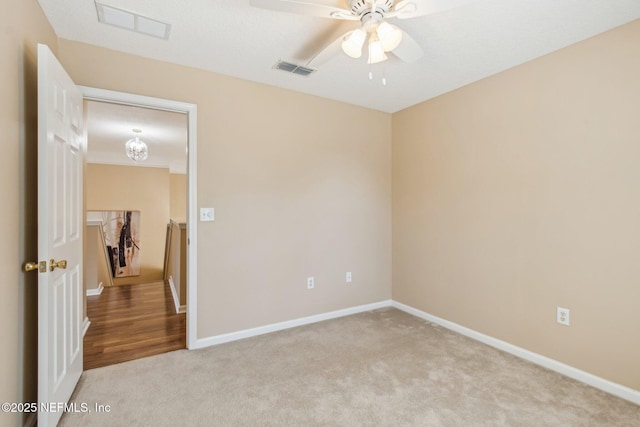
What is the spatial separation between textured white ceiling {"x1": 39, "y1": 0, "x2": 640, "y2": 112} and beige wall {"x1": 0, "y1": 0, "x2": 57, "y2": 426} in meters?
0.47

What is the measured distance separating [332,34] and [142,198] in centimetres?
647

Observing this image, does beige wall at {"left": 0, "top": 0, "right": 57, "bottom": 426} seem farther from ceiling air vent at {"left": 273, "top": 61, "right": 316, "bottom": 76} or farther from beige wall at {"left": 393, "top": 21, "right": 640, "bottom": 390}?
beige wall at {"left": 393, "top": 21, "right": 640, "bottom": 390}

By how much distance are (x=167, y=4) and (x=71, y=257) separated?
5.46 feet

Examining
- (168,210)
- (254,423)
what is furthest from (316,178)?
(168,210)

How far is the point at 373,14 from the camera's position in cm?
165

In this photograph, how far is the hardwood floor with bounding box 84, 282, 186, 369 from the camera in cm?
267

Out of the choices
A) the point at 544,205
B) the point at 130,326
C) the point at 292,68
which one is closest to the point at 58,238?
the point at 130,326

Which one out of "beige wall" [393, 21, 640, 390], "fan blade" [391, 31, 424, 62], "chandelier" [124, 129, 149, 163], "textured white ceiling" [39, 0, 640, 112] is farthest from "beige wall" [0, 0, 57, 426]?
"beige wall" [393, 21, 640, 390]

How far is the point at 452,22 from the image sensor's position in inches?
78.3

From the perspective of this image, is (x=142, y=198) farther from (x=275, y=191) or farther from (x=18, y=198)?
(x=18, y=198)

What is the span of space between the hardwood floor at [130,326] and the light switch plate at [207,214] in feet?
3.82

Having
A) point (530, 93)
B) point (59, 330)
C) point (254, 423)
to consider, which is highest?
point (530, 93)

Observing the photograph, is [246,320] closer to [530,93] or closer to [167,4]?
[167,4]

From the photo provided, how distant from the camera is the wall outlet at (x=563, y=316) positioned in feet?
7.64
